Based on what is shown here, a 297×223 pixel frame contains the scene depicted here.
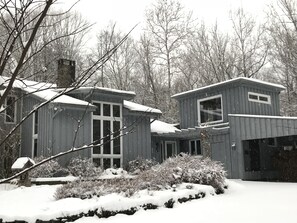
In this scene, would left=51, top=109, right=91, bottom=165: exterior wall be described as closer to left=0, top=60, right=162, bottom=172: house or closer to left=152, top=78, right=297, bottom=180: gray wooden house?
left=0, top=60, right=162, bottom=172: house

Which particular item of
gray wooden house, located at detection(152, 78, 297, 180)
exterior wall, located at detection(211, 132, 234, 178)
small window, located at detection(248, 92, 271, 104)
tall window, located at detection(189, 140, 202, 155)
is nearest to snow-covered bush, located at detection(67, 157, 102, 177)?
gray wooden house, located at detection(152, 78, 297, 180)

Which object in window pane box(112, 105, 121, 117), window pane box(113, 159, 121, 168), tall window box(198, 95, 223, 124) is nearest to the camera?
window pane box(113, 159, 121, 168)

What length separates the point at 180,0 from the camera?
31656 mm

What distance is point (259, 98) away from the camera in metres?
18.7

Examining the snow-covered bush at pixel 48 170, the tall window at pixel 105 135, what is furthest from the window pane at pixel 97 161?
the snow-covered bush at pixel 48 170

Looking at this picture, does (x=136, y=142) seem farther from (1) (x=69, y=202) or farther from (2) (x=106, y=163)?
(1) (x=69, y=202)

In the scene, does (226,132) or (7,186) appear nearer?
(7,186)

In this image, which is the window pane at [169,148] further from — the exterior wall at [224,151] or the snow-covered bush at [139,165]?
the snow-covered bush at [139,165]

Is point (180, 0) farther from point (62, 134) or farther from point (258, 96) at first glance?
point (62, 134)

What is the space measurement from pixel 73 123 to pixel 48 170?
2682 mm

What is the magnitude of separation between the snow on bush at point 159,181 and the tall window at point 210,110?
7181 mm

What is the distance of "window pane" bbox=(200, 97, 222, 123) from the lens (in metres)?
18.7

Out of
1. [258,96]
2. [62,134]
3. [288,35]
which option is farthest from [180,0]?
[62,134]

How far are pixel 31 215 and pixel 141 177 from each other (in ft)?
12.6
